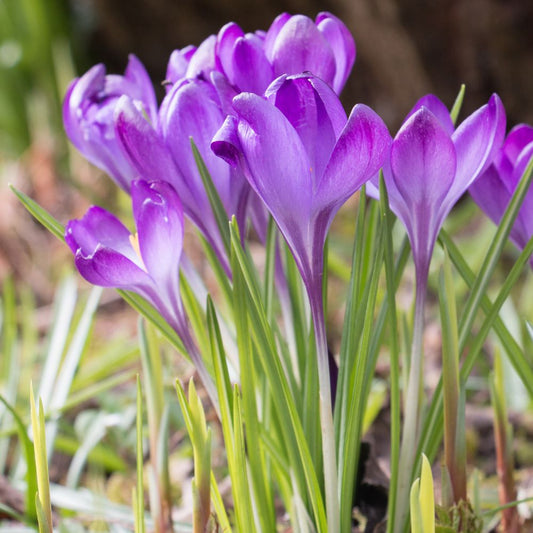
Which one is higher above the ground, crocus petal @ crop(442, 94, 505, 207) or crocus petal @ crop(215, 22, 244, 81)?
crocus petal @ crop(215, 22, 244, 81)

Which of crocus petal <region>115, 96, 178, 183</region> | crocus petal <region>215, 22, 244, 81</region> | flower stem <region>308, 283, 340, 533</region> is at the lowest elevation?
flower stem <region>308, 283, 340, 533</region>

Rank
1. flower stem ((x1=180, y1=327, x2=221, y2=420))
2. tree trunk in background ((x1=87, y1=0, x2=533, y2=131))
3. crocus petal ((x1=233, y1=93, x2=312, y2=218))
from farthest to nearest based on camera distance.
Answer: tree trunk in background ((x1=87, y1=0, x2=533, y2=131)) → flower stem ((x1=180, y1=327, x2=221, y2=420)) → crocus petal ((x1=233, y1=93, x2=312, y2=218))

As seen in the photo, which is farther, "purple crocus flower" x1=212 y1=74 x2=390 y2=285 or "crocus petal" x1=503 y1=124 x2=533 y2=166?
"crocus petal" x1=503 y1=124 x2=533 y2=166

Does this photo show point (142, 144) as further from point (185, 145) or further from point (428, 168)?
point (428, 168)

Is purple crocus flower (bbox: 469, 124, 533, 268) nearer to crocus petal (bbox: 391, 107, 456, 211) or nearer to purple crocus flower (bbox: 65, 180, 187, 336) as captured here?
crocus petal (bbox: 391, 107, 456, 211)

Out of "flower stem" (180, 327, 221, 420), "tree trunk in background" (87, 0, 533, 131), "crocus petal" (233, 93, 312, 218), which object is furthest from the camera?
"tree trunk in background" (87, 0, 533, 131)

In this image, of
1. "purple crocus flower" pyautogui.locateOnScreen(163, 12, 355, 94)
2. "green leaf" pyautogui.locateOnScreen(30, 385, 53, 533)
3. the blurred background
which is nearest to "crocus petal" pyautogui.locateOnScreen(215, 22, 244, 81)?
"purple crocus flower" pyautogui.locateOnScreen(163, 12, 355, 94)

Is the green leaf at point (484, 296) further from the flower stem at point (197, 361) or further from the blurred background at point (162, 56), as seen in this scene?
the blurred background at point (162, 56)

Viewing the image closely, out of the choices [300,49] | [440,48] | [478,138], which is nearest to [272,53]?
[300,49]
